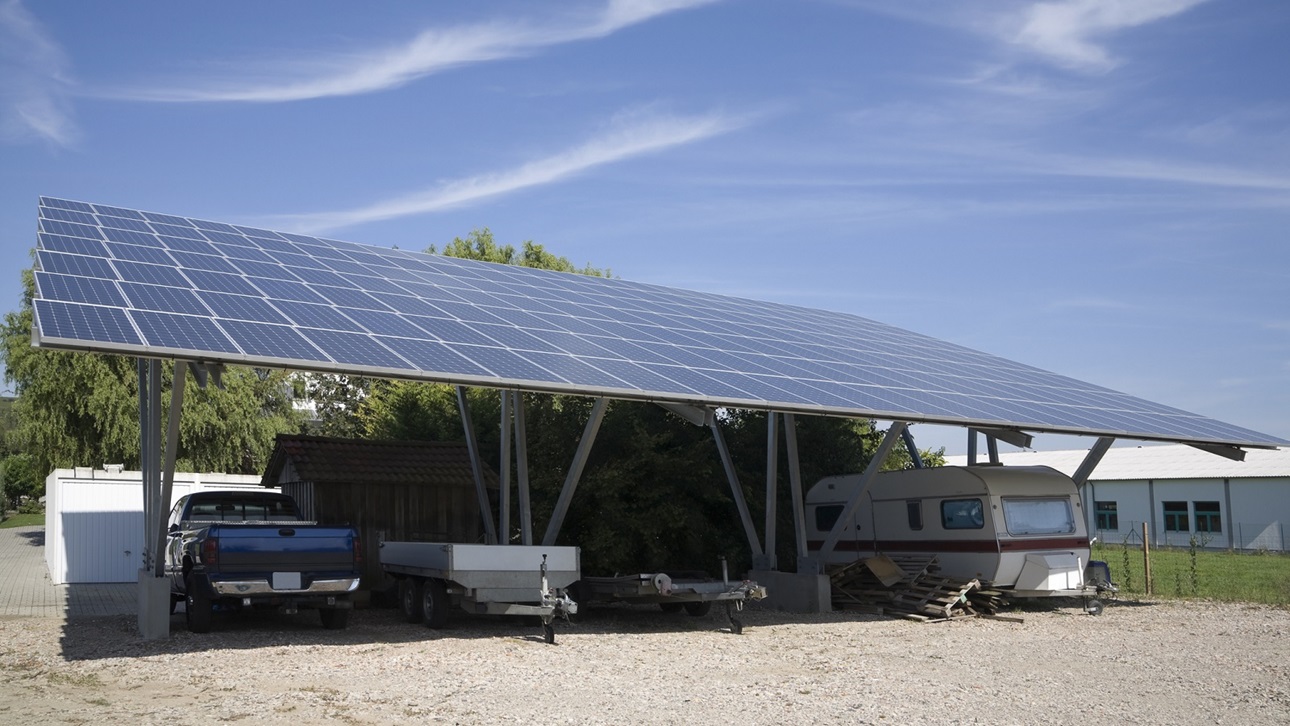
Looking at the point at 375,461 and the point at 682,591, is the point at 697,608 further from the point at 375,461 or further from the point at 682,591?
the point at 375,461

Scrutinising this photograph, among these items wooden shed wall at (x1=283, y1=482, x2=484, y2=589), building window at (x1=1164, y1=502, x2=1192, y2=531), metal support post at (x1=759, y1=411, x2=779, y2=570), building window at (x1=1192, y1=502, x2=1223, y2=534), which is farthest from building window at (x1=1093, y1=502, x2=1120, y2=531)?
wooden shed wall at (x1=283, y1=482, x2=484, y2=589)

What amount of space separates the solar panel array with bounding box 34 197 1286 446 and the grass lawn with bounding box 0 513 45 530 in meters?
38.9

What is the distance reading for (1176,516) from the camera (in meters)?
47.3

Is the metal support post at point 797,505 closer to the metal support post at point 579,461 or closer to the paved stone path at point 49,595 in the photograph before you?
the metal support post at point 579,461

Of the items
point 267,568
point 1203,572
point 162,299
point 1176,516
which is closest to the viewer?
point 162,299

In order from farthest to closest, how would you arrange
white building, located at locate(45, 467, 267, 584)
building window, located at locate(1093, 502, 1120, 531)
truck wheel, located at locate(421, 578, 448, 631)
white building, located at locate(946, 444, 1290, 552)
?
building window, located at locate(1093, 502, 1120, 531), white building, located at locate(946, 444, 1290, 552), white building, located at locate(45, 467, 267, 584), truck wheel, located at locate(421, 578, 448, 631)

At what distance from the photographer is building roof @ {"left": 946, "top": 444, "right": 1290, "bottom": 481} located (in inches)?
1768

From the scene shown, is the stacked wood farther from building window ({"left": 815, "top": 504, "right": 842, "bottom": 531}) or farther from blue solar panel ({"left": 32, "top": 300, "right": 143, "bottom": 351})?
blue solar panel ({"left": 32, "top": 300, "right": 143, "bottom": 351})

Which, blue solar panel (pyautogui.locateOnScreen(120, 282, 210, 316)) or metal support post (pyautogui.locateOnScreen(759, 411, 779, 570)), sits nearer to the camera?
blue solar panel (pyautogui.locateOnScreen(120, 282, 210, 316))

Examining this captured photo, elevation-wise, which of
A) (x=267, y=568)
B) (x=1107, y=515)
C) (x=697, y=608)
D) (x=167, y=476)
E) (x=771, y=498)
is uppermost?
(x=167, y=476)

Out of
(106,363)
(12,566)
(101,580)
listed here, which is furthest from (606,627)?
(106,363)

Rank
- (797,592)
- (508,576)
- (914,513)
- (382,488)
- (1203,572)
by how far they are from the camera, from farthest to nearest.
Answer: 1. (1203,572)
2. (382,488)
3. (914,513)
4. (797,592)
5. (508,576)

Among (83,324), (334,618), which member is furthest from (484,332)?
(83,324)

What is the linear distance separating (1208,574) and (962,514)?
14.1 meters
